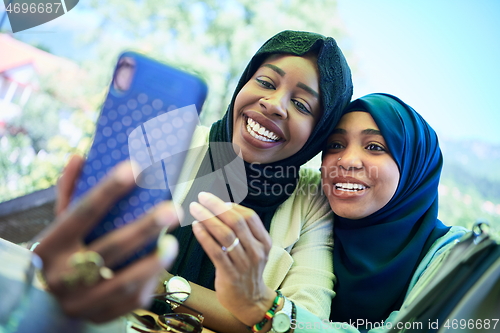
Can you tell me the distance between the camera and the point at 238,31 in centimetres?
397

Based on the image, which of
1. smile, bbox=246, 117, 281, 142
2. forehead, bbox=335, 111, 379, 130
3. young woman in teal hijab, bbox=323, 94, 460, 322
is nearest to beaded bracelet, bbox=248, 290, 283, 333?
young woman in teal hijab, bbox=323, 94, 460, 322

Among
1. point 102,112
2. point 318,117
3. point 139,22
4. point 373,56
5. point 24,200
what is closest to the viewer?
point 102,112

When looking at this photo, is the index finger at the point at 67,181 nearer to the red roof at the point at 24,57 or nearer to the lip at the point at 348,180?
the lip at the point at 348,180

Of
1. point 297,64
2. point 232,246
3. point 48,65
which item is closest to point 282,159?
point 297,64

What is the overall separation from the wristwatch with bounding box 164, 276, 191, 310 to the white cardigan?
0.68ft

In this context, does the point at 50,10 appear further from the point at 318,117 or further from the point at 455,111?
the point at 455,111

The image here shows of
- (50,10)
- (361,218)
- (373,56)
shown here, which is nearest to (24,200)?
(50,10)

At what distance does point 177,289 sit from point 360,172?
21.3 inches

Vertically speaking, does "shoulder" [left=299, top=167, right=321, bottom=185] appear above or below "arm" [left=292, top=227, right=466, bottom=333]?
above

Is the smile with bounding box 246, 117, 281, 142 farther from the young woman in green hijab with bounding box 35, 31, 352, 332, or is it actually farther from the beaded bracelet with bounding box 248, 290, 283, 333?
the beaded bracelet with bounding box 248, 290, 283, 333

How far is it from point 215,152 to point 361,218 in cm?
45

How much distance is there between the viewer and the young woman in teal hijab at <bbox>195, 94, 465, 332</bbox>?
40.9 inches

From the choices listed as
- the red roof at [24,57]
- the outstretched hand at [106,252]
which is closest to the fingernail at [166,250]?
the outstretched hand at [106,252]

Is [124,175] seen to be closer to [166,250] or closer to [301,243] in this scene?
[166,250]
